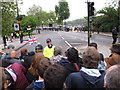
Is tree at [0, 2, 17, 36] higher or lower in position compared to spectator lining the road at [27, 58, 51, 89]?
higher

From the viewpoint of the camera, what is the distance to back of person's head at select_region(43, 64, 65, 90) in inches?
77.5

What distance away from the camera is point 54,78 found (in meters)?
1.99

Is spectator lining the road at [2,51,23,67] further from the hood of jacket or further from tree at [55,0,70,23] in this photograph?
tree at [55,0,70,23]

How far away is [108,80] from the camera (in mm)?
1639

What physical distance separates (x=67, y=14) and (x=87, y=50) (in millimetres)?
98016

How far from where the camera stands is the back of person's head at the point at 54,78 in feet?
6.46

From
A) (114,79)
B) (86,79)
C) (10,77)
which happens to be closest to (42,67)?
(86,79)

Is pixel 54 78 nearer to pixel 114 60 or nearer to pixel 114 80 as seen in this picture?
pixel 114 80

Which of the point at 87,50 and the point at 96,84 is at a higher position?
the point at 87,50

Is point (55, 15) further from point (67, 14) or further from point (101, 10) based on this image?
point (101, 10)

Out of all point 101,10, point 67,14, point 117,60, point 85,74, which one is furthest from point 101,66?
point 67,14

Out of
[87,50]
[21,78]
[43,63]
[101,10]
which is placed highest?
[101,10]

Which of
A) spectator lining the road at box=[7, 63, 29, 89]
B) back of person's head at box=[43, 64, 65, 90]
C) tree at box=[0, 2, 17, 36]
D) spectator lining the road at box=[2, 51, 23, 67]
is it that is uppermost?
tree at box=[0, 2, 17, 36]

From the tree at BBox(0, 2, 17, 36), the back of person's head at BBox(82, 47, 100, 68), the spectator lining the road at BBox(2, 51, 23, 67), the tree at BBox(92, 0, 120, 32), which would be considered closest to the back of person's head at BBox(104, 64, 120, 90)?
the back of person's head at BBox(82, 47, 100, 68)
